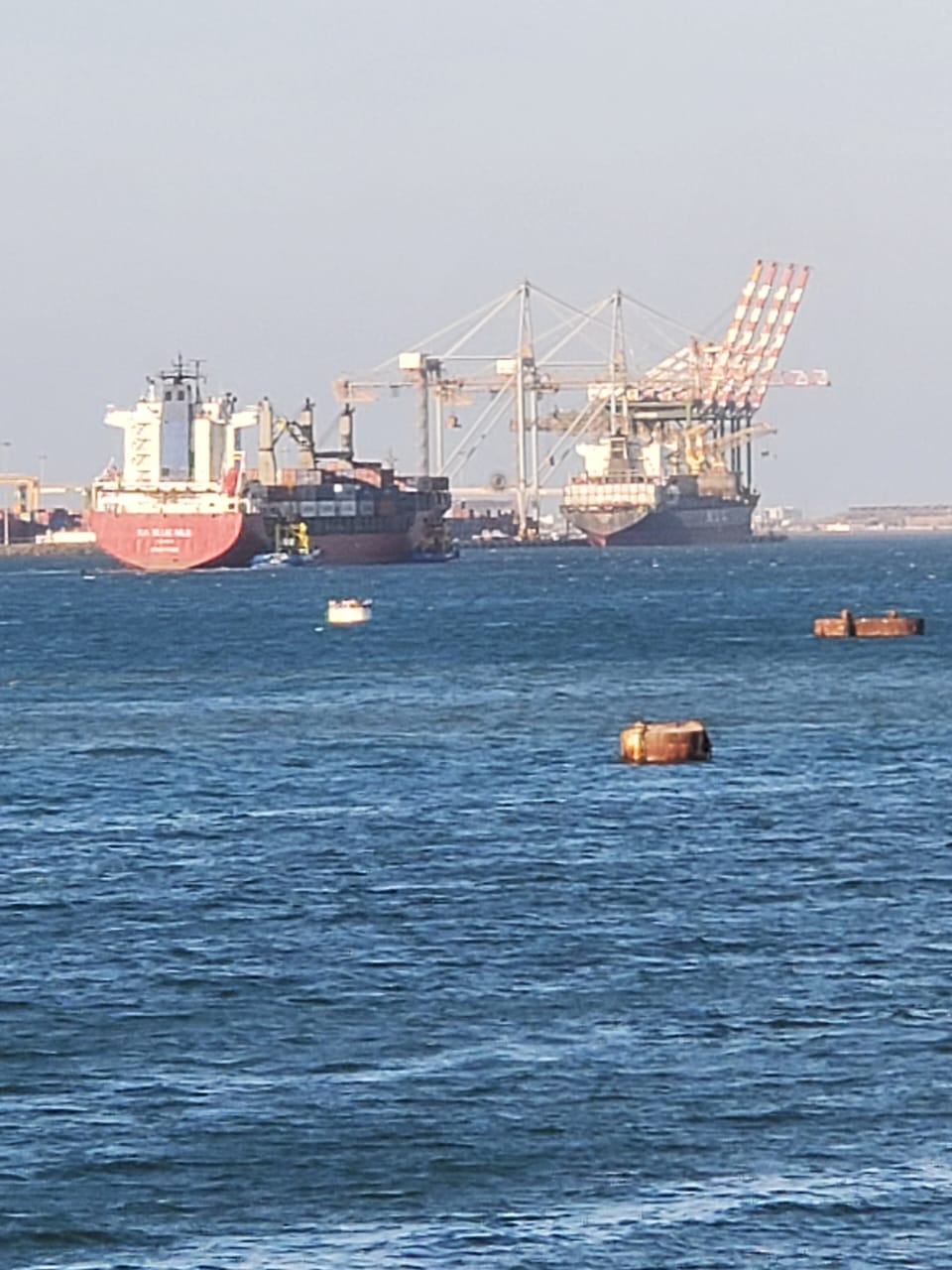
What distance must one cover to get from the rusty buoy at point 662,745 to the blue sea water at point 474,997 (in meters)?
0.63

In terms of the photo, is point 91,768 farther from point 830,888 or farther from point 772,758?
point 830,888

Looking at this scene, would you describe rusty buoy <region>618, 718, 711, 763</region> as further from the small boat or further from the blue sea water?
the small boat

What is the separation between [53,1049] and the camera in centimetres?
2705

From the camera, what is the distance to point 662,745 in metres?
54.4

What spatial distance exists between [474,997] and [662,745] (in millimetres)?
25463

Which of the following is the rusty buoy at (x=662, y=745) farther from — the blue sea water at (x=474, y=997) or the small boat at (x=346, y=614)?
the small boat at (x=346, y=614)

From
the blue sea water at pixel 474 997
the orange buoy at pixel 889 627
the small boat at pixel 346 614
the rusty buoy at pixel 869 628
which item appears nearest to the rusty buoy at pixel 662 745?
the blue sea water at pixel 474 997

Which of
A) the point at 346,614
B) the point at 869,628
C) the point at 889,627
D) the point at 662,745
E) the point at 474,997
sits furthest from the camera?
the point at 346,614

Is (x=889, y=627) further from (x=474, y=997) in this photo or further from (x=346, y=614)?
(x=474, y=997)

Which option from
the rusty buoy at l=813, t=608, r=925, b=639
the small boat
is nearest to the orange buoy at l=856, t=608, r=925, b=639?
the rusty buoy at l=813, t=608, r=925, b=639

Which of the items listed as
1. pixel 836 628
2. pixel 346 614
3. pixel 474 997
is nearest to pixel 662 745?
pixel 474 997

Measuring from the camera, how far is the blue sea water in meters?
21.6

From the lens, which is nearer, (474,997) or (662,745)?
(474,997)

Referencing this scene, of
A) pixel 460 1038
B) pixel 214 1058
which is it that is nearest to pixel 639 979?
pixel 460 1038
